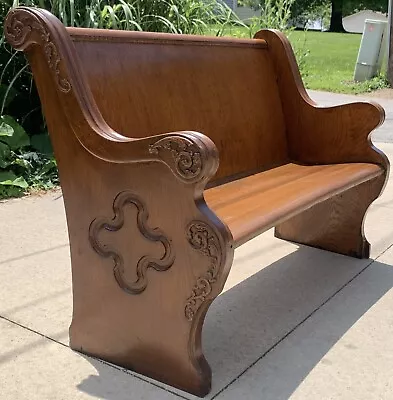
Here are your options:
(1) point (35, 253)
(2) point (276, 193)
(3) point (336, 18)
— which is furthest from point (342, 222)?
(3) point (336, 18)

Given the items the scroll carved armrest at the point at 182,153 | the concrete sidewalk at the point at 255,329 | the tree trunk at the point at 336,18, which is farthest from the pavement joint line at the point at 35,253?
the tree trunk at the point at 336,18

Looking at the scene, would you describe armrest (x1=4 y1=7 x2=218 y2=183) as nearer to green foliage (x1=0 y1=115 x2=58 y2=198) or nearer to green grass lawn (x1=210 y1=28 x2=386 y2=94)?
green foliage (x1=0 y1=115 x2=58 y2=198)

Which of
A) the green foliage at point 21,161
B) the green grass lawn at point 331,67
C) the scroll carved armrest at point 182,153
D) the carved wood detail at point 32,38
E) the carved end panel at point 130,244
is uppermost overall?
the carved wood detail at point 32,38

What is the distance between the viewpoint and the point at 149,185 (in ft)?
6.70

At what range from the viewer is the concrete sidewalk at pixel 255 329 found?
219cm

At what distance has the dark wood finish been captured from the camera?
199cm

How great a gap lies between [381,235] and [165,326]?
2135 mm

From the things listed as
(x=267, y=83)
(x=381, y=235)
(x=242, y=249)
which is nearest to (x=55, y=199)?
(x=242, y=249)

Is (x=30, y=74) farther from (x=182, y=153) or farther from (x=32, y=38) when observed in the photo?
(x=182, y=153)

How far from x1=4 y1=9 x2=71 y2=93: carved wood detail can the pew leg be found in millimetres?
1793

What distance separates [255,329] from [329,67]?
51.0ft

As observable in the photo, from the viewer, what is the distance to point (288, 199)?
2520 mm

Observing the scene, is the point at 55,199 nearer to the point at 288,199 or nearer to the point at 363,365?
the point at 288,199

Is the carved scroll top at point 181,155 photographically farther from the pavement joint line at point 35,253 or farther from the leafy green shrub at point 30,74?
the leafy green shrub at point 30,74
